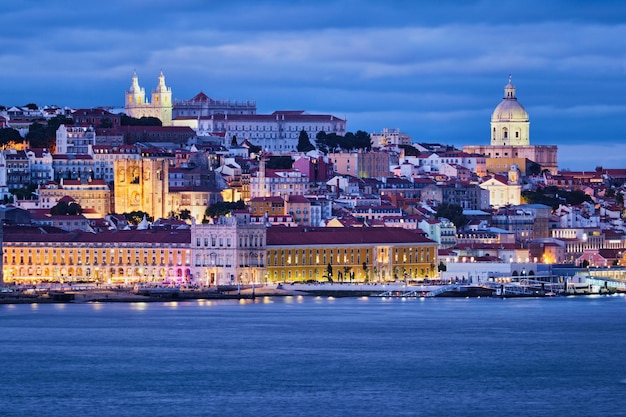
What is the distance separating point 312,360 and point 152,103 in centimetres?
4931

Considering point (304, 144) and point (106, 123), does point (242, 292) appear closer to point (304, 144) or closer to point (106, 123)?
point (106, 123)

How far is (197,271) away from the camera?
5691 centimetres

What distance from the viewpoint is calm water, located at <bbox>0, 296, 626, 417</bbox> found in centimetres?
3167

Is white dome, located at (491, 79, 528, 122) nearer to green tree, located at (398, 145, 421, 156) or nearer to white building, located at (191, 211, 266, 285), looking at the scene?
green tree, located at (398, 145, 421, 156)

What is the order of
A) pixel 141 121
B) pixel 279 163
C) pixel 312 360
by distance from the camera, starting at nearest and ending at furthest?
pixel 312 360, pixel 279 163, pixel 141 121

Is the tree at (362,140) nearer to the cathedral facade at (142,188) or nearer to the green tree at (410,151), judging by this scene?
the green tree at (410,151)

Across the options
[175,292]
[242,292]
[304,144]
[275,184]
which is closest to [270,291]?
[242,292]

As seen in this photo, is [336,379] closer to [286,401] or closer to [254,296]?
[286,401]

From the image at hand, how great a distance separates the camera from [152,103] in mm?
85812

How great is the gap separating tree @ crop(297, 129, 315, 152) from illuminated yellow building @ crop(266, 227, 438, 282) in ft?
83.5

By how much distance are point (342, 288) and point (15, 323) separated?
12.0 m

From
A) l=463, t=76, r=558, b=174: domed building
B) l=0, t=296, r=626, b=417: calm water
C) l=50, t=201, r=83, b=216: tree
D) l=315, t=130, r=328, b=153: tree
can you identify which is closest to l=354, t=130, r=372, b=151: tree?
l=315, t=130, r=328, b=153: tree

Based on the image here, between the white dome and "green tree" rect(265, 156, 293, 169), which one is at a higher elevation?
the white dome

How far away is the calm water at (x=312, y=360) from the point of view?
3167 centimetres
